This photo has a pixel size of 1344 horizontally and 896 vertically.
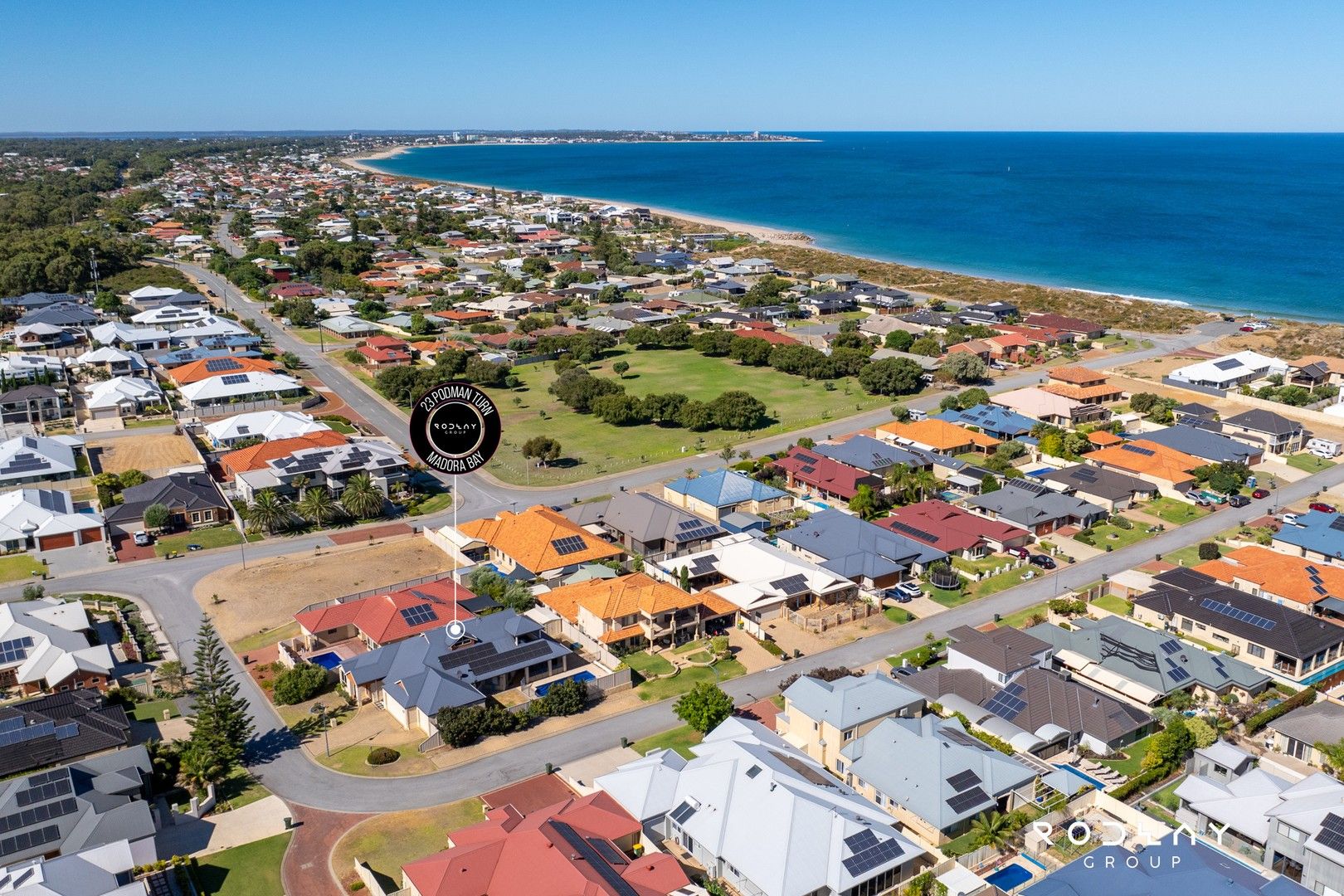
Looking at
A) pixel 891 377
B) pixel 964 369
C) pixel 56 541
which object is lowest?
pixel 56 541

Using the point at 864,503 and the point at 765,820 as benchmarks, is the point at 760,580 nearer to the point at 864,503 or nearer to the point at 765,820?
the point at 864,503

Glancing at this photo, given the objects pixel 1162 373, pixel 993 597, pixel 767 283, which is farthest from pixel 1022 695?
pixel 767 283

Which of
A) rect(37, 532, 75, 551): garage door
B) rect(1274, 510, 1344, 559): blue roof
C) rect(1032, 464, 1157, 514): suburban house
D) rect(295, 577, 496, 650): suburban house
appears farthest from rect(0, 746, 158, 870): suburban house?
rect(1274, 510, 1344, 559): blue roof

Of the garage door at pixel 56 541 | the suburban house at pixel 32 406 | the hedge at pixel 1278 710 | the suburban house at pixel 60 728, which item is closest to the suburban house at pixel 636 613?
the suburban house at pixel 60 728

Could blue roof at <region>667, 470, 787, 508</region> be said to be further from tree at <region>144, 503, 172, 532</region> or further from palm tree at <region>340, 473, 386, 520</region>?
tree at <region>144, 503, 172, 532</region>

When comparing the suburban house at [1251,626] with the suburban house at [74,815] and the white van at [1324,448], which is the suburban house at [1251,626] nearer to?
the white van at [1324,448]

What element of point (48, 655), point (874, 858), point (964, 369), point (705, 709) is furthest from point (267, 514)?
point (964, 369)
